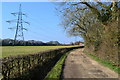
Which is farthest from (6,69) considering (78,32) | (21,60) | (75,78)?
(78,32)

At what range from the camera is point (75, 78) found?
391 inches

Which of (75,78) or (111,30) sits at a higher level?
(111,30)

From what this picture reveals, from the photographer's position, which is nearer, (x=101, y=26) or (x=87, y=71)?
(x=87, y=71)

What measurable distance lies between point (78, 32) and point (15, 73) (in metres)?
42.2

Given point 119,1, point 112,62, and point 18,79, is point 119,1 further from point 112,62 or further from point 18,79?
point 18,79

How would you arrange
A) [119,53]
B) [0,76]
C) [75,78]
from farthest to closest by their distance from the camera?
[119,53] < [75,78] < [0,76]

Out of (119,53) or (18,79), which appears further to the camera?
(119,53)

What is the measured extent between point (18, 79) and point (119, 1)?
14456 millimetres

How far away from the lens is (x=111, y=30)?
14430mm

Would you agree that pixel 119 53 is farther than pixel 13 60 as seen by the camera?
Yes

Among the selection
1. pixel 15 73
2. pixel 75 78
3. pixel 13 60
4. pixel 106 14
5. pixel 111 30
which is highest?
pixel 106 14

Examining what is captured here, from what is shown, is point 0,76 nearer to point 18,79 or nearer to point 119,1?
point 18,79

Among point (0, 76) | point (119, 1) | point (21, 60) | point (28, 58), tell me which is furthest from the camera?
point (119, 1)

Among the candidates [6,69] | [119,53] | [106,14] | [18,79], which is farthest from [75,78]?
[106,14]
